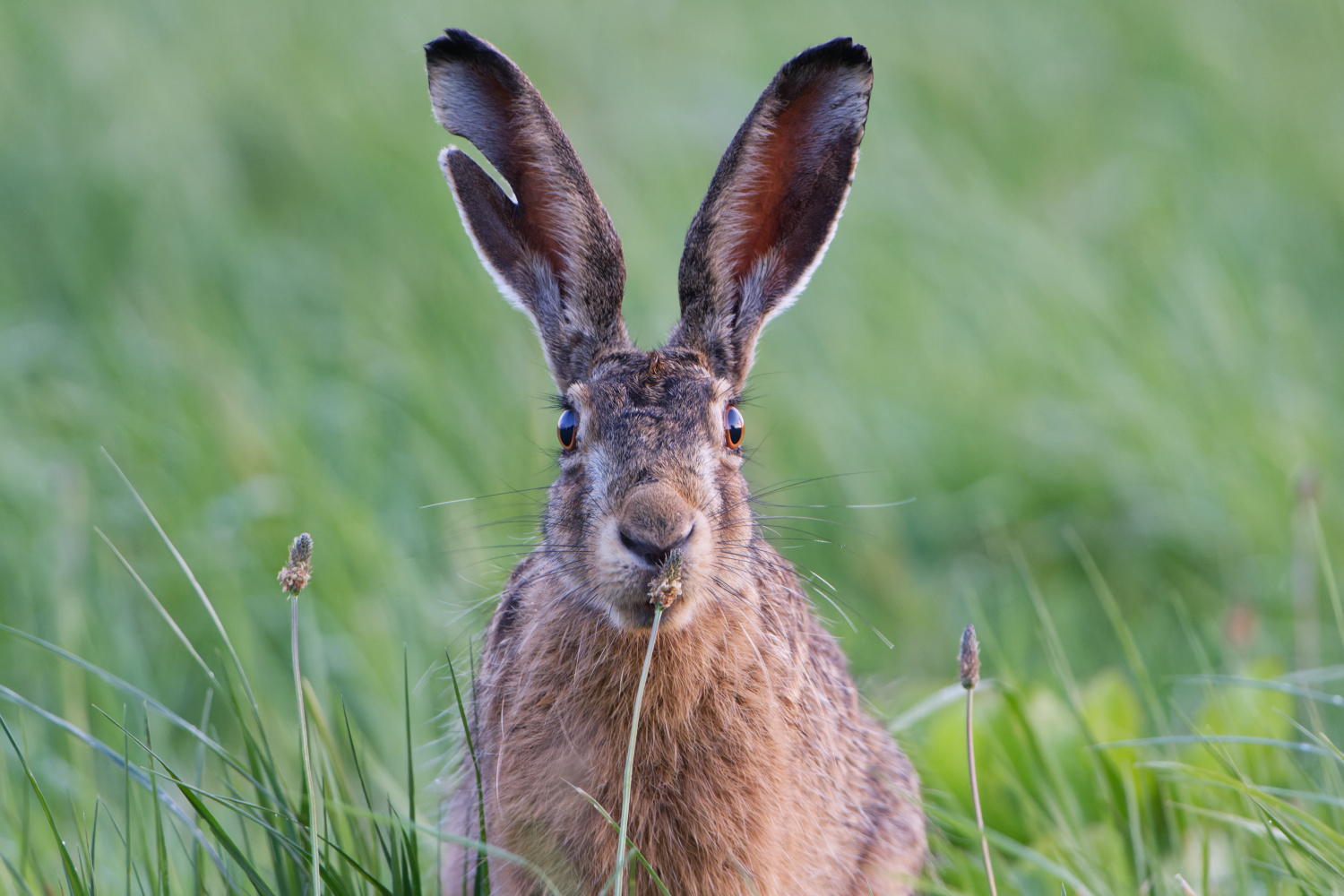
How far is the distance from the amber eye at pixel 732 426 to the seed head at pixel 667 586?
A: 775 mm

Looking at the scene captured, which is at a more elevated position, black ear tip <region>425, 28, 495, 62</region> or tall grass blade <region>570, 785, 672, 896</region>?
black ear tip <region>425, 28, 495, 62</region>

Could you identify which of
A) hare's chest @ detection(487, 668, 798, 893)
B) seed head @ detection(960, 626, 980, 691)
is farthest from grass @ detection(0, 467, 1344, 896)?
hare's chest @ detection(487, 668, 798, 893)

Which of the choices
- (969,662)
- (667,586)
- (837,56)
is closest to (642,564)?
(667,586)

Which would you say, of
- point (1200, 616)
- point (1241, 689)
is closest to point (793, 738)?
point (1241, 689)

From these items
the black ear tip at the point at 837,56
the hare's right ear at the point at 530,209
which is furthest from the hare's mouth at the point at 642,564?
the black ear tip at the point at 837,56

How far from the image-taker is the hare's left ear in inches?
146

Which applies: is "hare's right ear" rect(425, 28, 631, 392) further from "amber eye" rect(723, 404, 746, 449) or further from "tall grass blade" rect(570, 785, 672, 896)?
"tall grass blade" rect(570, 785, 672, 896)

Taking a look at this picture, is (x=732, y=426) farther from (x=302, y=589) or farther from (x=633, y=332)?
(x=633, y=332)

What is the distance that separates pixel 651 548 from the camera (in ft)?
9.86

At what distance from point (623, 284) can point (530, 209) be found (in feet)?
1.26

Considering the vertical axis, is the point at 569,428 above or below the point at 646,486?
above

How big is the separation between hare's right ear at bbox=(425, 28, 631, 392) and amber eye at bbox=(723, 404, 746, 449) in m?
0.42

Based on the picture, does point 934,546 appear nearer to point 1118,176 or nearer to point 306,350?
point 306,350

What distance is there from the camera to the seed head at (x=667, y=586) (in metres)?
2.81
